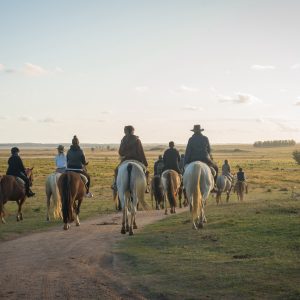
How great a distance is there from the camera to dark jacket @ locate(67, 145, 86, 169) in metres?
17.0

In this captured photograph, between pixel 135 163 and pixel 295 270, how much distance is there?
6260 mm

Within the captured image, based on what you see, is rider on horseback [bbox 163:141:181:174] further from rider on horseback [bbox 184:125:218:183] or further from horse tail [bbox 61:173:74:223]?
horse tail [bbox 61:173:74:223]

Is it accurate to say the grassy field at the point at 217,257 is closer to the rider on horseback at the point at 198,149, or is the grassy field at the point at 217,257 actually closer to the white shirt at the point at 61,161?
the rider on horseback at the point at 198,149

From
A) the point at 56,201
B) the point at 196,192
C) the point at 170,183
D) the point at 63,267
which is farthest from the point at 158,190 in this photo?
the point at 63,267

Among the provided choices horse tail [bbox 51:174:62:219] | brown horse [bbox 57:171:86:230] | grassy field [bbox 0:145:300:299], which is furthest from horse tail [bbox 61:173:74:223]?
horse tail [bbox 51:174:62:219]

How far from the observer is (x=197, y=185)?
14219 millimetres

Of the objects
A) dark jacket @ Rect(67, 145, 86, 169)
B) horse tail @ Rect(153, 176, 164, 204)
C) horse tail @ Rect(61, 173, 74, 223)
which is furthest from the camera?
horse tail @ Rect(153, 176, 164, 204)

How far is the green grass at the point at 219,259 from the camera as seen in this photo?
748 centimetres

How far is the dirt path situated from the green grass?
42 centimetres

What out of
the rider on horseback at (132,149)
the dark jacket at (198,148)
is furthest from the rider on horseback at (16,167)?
the dark jacket at (198,148)

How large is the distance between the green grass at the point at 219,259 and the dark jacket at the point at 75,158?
3.67 metres

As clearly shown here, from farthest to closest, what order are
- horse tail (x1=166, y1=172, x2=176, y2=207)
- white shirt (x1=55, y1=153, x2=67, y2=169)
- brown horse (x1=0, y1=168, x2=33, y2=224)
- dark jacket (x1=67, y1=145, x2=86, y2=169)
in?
horse tail (x1=166, y1=172, x2=176, y2=207)
white shirt (x1=55, y1=153, x2=67, y2=169)
brown horse (x1=0, y1=168, x2=33, y2=224)
dark jacket (x1=67, y1=145, x2=86, y2=169)

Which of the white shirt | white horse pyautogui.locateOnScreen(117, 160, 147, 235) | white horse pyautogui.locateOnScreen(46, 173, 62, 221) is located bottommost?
white horse pyautogui.locateOnScreen(46, 173, 62, 221)

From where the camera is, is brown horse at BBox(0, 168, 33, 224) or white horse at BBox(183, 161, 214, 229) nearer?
white horse at BBox(183, 161, 214, 229)
